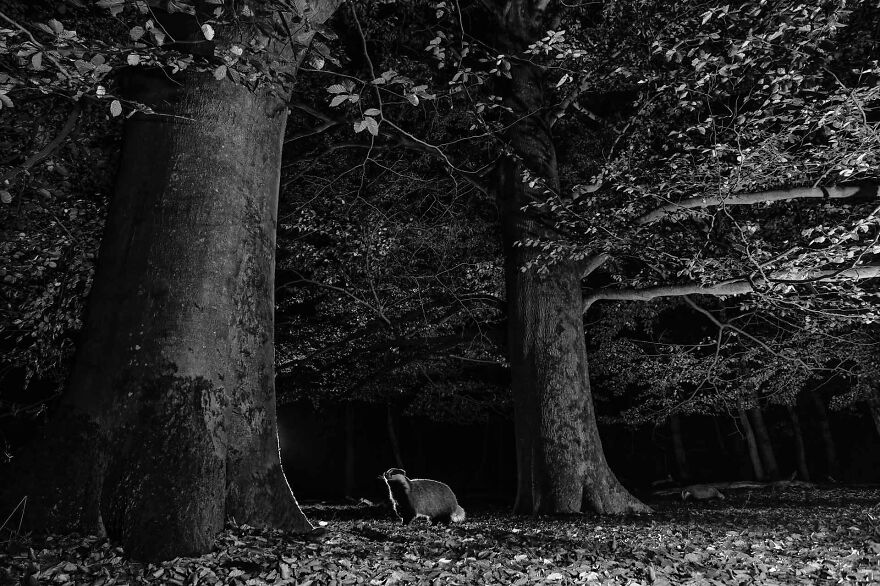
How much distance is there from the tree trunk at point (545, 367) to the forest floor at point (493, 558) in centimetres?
124

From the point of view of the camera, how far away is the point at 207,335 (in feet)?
11.6

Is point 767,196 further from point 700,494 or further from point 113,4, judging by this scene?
point 700,494

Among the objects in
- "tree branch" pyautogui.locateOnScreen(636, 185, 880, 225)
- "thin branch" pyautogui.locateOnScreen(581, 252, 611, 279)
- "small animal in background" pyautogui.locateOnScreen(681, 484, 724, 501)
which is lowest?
"small animal in background" pyautogui.locateOnScreen(681, 484, 724, 501)

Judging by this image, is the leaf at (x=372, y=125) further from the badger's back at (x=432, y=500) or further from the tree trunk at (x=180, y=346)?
the badger's back at (x=432, y=500)

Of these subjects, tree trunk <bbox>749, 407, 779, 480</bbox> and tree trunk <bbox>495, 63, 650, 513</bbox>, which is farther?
tree trunk <bbox>749, 407, 779, 480</bbox>

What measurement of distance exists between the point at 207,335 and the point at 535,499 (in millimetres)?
4774

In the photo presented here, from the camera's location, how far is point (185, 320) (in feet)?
11.4

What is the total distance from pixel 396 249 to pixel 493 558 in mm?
8477

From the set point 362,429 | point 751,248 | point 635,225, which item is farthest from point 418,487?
point 362,429

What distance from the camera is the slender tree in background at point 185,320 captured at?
3.16 m

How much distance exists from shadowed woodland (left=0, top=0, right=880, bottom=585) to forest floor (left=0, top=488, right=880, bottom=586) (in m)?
0.03

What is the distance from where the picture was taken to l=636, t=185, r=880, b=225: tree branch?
6.89 meters

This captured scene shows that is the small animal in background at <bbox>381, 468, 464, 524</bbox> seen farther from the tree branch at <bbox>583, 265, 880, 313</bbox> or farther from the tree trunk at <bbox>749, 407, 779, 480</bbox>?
the tree trunk at <bbox>749, 407, 779, 480</bbox>

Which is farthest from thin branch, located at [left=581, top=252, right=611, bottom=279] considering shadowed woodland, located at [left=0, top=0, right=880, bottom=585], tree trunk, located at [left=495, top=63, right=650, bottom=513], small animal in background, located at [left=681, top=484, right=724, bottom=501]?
small animal in background, located at [left=681, top=484, right=724, bottom=501]
